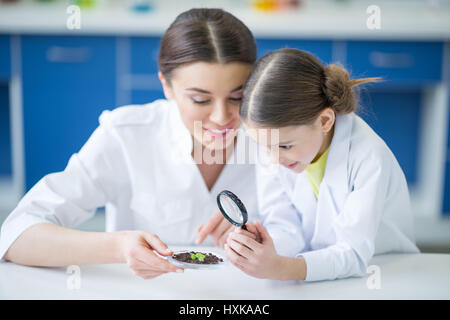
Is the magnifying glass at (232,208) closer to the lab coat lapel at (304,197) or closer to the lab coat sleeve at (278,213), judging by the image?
the lab coat sleeve at (278,213)

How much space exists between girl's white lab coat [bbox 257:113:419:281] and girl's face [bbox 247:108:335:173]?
0.04 metres

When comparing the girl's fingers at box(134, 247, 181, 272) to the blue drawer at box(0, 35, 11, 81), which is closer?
the girl's fingers at box(134, 247, 181, 272)

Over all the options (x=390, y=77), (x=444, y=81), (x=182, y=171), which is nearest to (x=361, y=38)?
(x=390, y=77)

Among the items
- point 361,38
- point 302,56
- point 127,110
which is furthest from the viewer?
point 361,38

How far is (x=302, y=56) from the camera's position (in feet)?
3.82

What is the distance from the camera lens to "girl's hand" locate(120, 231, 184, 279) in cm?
90

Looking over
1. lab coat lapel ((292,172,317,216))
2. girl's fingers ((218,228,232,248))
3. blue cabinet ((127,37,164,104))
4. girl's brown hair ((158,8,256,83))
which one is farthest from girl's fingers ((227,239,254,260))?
blue cabinet ((127,37,164,104))

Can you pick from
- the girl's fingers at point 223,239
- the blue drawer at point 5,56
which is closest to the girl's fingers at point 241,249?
the girl's fingers at point 223,239

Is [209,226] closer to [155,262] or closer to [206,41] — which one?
[155,262]

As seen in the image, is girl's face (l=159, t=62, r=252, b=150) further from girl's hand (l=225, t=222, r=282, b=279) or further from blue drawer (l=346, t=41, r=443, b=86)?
blue drawer (l=346, t=41, r=443, b=86)
